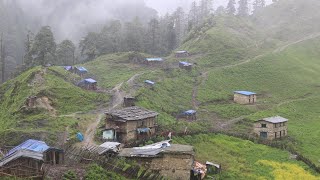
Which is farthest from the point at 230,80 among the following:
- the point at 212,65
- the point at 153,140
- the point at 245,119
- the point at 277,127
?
the point at 153,140

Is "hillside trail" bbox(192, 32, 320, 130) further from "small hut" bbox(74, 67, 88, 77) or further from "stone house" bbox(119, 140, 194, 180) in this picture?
"stone house" bbox(119, 140, 194, 180)

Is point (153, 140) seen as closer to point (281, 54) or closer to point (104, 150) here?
point (104, 150)

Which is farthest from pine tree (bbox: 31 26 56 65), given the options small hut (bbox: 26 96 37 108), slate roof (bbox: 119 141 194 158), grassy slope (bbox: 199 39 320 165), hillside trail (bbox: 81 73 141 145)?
slate roof (bbox: 119 141 194 158)

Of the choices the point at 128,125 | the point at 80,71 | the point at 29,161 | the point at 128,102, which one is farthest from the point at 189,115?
the point at 29,161

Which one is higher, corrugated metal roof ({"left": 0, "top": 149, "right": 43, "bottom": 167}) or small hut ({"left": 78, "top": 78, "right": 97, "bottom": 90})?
small hut ({"left": 78, "top": 78, "right": 97, "bottom": 90})

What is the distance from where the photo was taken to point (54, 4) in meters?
192

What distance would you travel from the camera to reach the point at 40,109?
77688 millimetres

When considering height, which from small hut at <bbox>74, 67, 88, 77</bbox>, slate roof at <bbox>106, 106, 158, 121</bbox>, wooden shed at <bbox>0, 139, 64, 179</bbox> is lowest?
wooden shed at <bbox>0, 139, 64, 179</bbox>

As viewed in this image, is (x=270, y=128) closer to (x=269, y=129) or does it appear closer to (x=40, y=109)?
(x=269, y=129)

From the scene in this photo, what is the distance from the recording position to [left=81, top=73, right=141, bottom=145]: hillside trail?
6581cm

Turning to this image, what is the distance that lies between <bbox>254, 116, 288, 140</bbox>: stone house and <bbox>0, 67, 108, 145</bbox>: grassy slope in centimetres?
2988

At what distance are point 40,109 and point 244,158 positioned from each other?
3684 centimetres

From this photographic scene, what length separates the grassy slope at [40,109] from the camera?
6644cm

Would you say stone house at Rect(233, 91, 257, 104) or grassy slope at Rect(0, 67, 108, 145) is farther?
stone house at Rect(233, 91, 257, 104)
